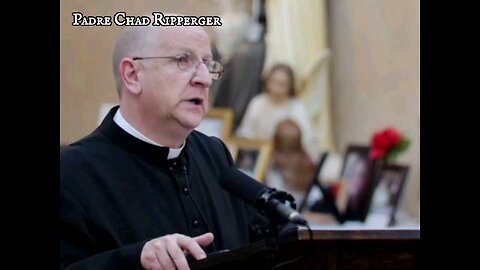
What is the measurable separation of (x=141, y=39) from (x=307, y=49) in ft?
17.5

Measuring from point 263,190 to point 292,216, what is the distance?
0.51ft

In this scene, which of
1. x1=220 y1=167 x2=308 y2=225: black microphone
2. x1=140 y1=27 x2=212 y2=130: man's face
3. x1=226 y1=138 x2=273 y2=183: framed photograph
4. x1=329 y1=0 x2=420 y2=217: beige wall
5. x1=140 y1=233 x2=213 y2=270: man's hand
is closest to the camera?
x1=220 y1=167 x2=308 y2=225: black microphone

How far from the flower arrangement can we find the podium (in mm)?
4147

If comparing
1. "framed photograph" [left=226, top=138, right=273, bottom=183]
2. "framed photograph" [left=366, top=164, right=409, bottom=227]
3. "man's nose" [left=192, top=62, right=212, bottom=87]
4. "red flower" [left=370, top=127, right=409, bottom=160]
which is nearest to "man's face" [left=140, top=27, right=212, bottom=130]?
"man's nose" [left=192, top=62, right=212, bottom=87]

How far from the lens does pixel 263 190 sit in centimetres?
217

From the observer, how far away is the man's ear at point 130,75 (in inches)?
102

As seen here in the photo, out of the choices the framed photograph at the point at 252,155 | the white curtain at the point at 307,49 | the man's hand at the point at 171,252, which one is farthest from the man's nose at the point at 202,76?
the white curtain at the point at 307,49

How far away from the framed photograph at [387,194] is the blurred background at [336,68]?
4cm

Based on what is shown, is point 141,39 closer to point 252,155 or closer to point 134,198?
point 134,198

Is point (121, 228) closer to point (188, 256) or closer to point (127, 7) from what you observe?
point (188, 256)

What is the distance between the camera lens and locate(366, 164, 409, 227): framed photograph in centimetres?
611

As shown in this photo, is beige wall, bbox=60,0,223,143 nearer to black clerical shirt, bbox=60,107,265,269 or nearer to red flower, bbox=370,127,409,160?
black clerical shirt, bbox=60,107,265,269

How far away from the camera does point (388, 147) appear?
6.47 meters

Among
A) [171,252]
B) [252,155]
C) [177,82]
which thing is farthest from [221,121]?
[171,252]
